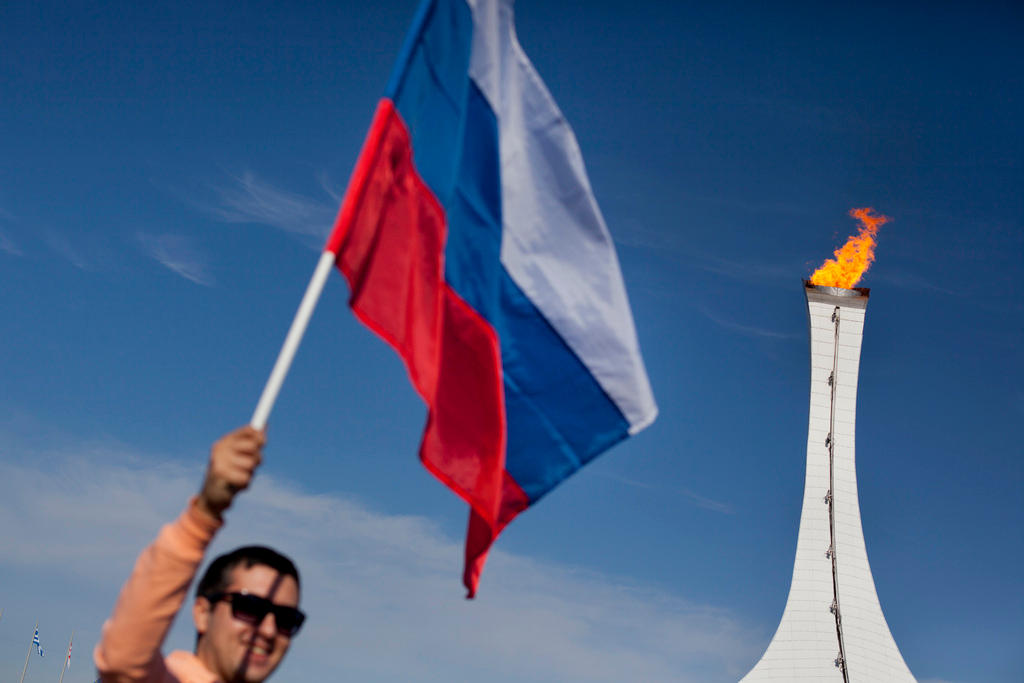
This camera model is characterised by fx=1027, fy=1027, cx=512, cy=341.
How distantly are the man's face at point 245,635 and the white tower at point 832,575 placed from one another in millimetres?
30690

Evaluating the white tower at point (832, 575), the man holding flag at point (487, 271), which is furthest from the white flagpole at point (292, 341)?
the white tower at point (832, 575)

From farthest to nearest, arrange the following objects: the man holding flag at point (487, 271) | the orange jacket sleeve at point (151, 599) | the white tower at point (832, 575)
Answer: the white tower at point (832, 575)
the man holding flag at point (487, 271)
the orange jacket sleeve at point (151, 599)

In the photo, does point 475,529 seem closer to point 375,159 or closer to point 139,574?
point 375,159

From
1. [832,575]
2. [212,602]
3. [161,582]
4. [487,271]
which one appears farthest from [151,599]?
[832,575]

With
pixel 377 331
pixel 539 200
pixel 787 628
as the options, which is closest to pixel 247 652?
pixel 377 331

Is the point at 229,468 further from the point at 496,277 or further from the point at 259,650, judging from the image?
the point at 496,277

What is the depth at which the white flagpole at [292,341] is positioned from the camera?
2.56 m

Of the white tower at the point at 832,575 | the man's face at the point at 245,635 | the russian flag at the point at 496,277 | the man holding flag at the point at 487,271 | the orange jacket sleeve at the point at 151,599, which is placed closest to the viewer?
the orange jacket sleeve at the point at 151,599

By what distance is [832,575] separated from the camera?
106 feet

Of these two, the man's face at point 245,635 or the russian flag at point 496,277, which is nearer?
the man's face at point 245,635

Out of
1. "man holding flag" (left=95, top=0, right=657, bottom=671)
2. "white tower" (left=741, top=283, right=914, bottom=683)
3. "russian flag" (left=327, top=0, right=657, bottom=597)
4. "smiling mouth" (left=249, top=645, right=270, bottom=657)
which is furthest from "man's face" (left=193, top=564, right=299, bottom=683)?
"white tower" (left=741, top=283, right=914, bottom=683)

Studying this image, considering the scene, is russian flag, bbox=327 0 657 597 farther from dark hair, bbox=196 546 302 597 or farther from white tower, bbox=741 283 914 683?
white tower, bbox=741 283 914 683

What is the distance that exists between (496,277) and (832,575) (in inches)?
1214

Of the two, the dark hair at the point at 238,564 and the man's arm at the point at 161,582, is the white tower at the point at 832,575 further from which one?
the man's arm at the point at 161,582
